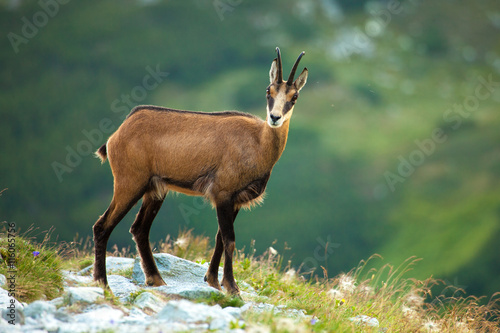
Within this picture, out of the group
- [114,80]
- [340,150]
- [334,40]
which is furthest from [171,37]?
[340,150]

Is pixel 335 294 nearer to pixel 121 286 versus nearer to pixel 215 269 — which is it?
pixel 215 269

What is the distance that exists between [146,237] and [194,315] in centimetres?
350

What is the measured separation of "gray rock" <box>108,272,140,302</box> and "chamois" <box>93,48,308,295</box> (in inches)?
11.1

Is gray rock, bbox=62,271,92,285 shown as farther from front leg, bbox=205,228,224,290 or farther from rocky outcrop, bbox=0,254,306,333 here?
front leg, bbox=205,228,224,290

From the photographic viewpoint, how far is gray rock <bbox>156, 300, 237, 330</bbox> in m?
6.20

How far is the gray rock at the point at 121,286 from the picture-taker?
8.48 meters

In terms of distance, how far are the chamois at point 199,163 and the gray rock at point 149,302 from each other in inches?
56.6

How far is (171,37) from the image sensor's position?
123m

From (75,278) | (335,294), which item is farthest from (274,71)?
(75,278)

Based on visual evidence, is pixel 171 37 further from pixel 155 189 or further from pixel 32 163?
pixel 155 189
